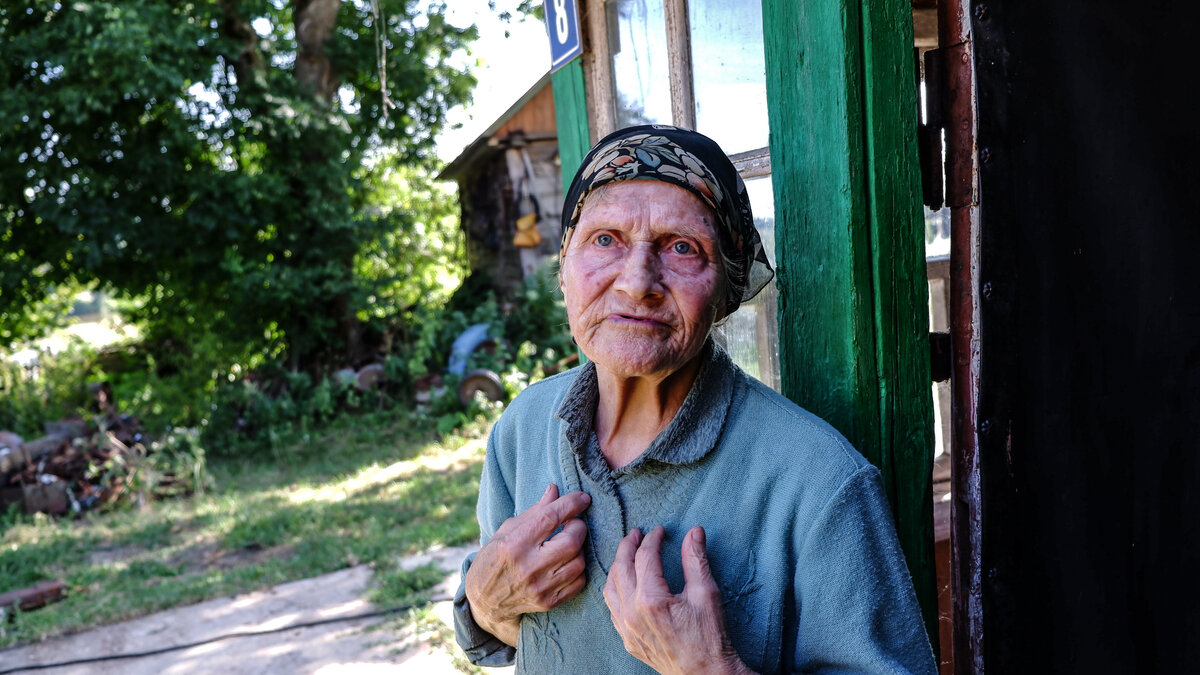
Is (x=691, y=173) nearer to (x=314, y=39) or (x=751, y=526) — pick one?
(x=751, y=526)

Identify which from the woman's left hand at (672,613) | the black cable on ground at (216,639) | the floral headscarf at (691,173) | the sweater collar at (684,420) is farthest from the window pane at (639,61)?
the black cable on ground at (216,639)

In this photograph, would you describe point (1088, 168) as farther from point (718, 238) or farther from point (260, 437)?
point (260, 437)

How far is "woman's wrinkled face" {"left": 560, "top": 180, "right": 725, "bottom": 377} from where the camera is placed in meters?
1.37

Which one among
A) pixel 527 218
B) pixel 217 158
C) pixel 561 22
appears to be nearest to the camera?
pixel 561 22

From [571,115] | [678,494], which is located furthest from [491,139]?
[678,494]

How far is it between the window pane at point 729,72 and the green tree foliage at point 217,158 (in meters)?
6.69

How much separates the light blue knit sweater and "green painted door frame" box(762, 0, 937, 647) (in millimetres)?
170

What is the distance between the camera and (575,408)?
1568mm

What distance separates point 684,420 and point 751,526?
0.20 m

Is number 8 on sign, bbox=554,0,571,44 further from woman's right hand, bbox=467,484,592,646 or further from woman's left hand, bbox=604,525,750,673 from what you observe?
woman's left hand, bbox=604,525,750,673

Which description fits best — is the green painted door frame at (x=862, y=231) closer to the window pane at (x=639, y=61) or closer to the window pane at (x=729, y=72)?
the window pane at (x=729, y=72)

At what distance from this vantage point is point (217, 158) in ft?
33.9

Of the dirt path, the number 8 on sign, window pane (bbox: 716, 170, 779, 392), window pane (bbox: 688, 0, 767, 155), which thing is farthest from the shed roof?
window pane (bbox: 716, 170, 779, 392)

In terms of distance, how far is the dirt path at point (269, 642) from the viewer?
3.94 m
